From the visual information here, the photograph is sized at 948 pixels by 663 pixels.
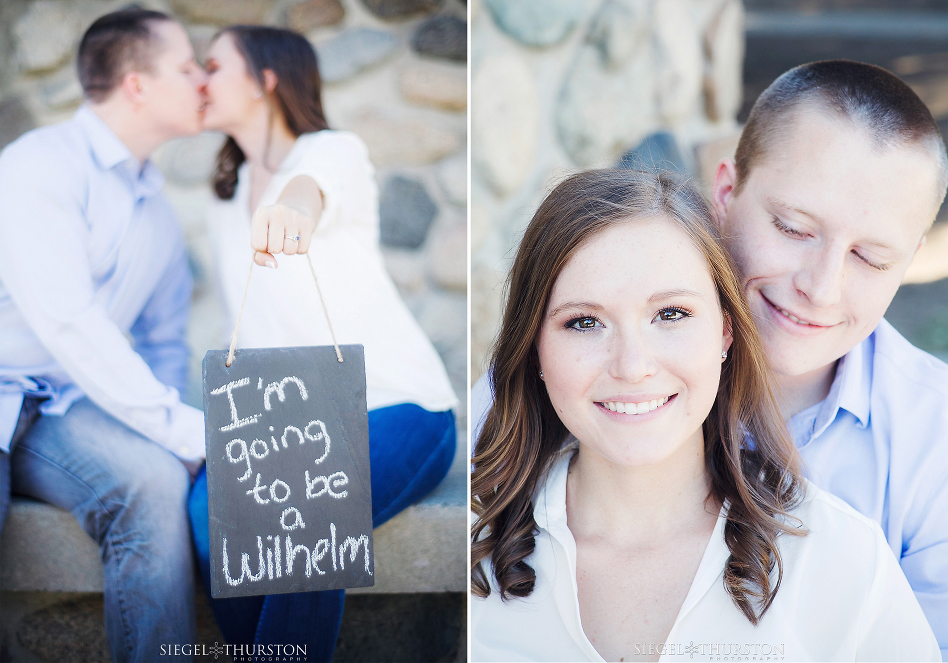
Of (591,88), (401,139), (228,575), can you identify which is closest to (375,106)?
(401,139)

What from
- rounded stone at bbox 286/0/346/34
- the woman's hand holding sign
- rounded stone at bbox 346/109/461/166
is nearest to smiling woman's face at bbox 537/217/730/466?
the woman's hand holding sign

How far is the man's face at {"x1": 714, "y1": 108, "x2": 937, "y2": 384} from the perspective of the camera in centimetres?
150

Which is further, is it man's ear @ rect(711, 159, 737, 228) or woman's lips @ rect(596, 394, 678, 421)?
man's ear @ rect(711, 159, 737, 228)

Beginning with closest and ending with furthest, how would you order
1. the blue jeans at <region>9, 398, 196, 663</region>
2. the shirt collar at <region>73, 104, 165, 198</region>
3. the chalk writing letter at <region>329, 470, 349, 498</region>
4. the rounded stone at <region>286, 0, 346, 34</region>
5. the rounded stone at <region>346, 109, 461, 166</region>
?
the chalk writing letter at <region>329, 470, 349, 498</region> < the blue jeans at <region>9, 398, 196, 663</region> < the shirt collar at <region>73, 104, 165, 198</region> < the rounded stone at <region>286, 0, 346, 34</region> < the rounded stone at <region>346, 109, 461, 166</region>

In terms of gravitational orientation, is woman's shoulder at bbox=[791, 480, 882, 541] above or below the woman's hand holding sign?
below

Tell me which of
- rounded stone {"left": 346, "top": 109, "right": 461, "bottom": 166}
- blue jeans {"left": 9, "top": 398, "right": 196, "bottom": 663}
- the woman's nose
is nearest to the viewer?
the woman's nose

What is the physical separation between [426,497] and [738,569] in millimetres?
819

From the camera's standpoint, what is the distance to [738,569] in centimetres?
144

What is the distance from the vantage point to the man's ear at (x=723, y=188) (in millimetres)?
1615

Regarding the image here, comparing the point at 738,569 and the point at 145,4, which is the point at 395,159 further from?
the point at 738,569

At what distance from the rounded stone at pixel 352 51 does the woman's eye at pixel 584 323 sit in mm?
1059

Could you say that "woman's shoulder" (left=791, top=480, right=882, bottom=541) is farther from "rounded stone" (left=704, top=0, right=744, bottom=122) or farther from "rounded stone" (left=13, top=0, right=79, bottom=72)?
"rounded stone" (left=13, top=0, right=79, bottom=72)

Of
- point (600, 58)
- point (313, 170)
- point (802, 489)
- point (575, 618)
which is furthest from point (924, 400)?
point (313, 170)

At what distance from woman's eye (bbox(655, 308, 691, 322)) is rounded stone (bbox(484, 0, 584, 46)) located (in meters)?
0.82
